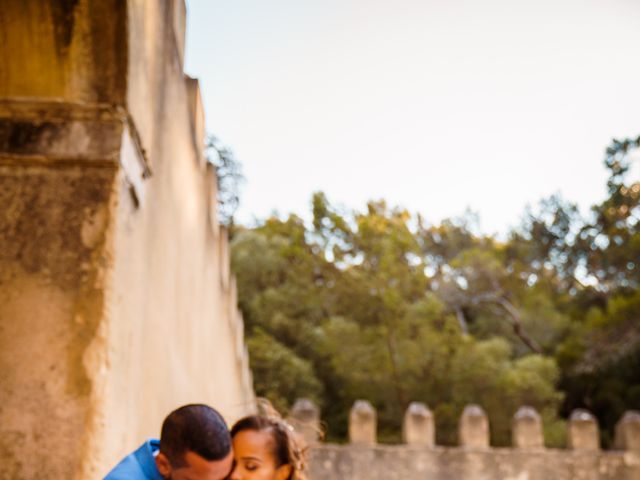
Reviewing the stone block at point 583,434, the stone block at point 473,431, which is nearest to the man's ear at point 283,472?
the stone block at point 473,431

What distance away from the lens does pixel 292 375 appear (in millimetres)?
12562

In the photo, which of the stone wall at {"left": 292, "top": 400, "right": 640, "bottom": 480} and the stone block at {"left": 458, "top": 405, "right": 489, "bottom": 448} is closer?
the stone wall at {"left": 292, "top": 400, "right": 640, "bottom": 480}

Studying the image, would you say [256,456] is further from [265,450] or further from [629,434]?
[629,434]

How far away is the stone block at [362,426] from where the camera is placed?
757cm

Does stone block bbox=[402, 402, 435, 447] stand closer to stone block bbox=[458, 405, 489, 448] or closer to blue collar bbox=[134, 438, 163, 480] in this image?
stone block bbox=[458, 405, 489, 448]

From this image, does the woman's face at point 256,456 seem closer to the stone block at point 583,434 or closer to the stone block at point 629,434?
the stone block at point 583,434

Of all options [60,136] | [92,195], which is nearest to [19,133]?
[60,136]

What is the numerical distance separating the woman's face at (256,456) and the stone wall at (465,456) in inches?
211

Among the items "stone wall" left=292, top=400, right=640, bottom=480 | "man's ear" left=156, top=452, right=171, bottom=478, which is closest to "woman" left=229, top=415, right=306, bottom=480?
"man's ear" left=156, top=452, right=171, bottom=478

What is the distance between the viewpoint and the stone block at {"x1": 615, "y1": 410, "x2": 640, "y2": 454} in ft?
25.9

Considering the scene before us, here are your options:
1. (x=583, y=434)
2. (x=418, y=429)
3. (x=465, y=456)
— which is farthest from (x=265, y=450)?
(x=583, y=434)

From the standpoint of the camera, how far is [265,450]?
2059 mm

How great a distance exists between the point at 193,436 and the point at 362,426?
6.40 m

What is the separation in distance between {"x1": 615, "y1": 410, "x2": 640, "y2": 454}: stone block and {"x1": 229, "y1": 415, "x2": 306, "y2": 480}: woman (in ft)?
23.1
